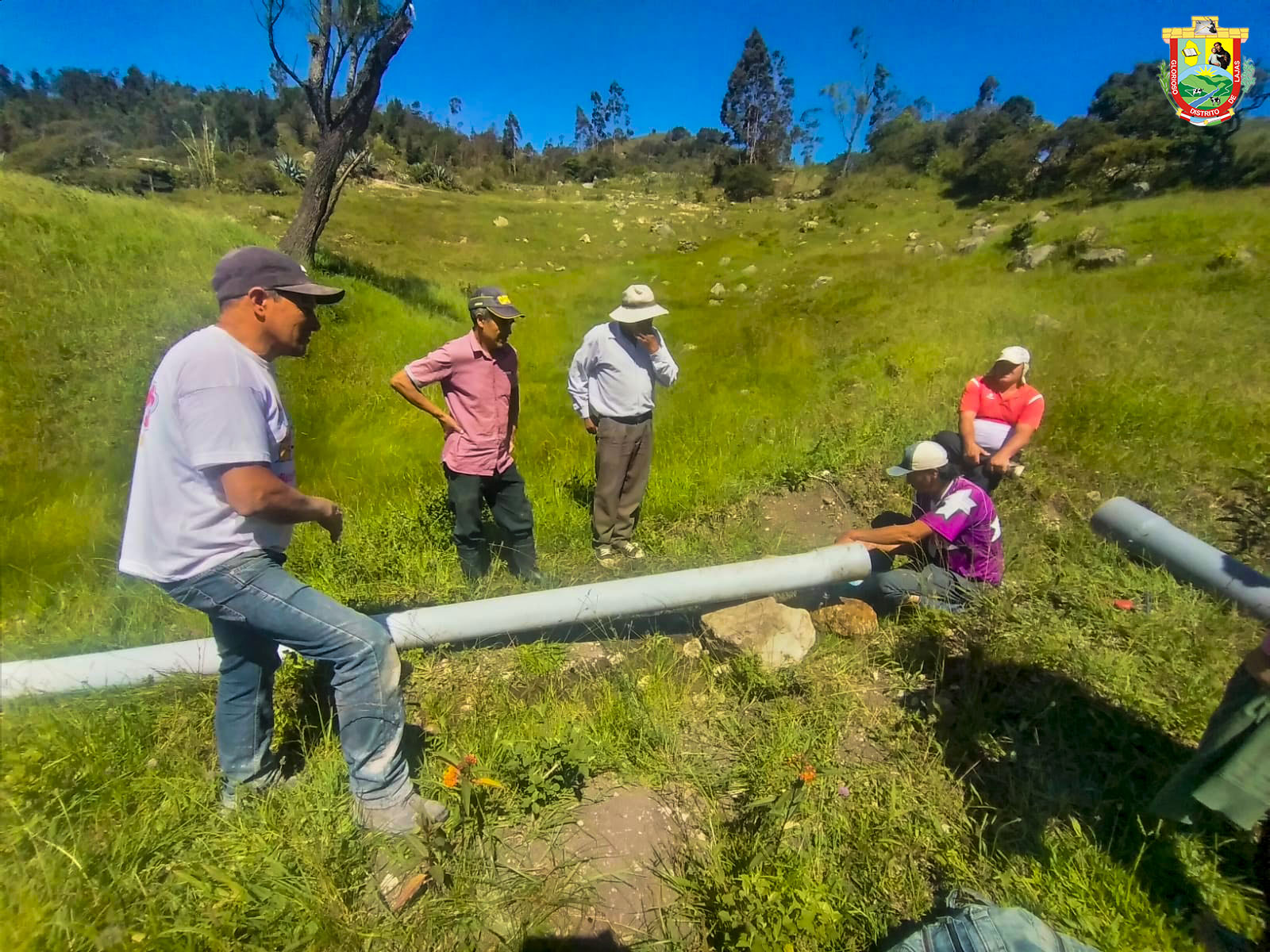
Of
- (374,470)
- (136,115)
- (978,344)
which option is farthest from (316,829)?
(978,344)

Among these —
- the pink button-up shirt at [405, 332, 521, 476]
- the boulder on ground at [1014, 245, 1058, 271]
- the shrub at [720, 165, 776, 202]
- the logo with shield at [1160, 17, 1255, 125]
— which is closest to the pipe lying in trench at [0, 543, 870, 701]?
the pink button-up shirt at [405, 332, 521, 476]

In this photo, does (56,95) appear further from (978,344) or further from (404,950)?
(978,344)

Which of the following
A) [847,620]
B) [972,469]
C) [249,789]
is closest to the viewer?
[249,789]

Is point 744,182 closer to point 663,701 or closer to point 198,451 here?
point 663,701

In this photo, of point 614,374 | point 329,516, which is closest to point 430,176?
point 614,374

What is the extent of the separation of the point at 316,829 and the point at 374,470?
3450mm

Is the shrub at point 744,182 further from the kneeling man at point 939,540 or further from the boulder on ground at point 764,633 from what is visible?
the boulder on ground at point 764,633

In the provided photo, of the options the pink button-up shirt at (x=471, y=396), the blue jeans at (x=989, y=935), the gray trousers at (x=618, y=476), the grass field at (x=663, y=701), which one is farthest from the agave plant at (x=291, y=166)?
the blue jeans at (x=989, y=935)

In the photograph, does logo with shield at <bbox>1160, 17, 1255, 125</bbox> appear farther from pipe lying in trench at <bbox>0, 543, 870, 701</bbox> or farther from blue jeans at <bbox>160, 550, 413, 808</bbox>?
blue jeans at <bbox>160, 550, 413, 808</bbox>

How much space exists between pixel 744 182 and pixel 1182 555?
23.1 m

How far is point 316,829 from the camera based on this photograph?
210 centimetres

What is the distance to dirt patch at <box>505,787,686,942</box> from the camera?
201 cm

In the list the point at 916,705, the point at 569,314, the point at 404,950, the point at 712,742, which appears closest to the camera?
the point at 404,950

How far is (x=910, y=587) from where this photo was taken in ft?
11.1
